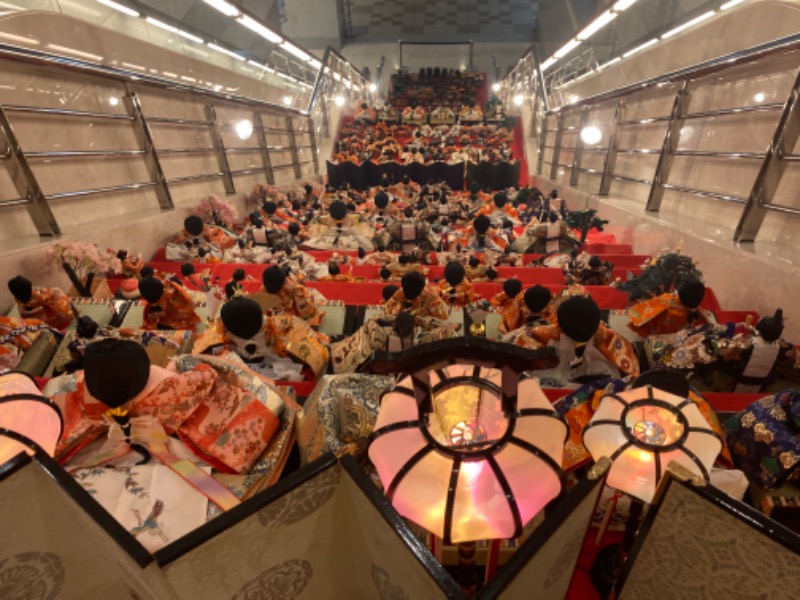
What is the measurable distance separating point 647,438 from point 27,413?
4.98 ft

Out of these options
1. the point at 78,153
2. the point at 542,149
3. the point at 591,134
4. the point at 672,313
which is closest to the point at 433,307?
the point at 672,313

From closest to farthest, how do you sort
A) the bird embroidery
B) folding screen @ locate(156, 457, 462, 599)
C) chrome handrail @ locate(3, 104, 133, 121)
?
1. folding screen @ locate(156, 457, 462, 599)
2. the bird embroidery
3. chrome handrail @ locate(3, 104, 133, 121)

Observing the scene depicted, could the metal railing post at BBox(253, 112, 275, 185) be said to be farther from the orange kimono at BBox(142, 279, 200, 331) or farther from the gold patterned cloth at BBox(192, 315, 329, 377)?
the gold patterned cloth at BBox(192, 315, 329, 377)

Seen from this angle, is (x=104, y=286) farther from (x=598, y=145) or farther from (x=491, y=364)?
(x=598, y=145)

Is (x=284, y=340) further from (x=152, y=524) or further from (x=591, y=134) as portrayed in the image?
(x=591, y=134)

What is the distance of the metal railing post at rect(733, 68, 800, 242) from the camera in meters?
2.24

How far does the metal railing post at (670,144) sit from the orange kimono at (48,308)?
4.42m

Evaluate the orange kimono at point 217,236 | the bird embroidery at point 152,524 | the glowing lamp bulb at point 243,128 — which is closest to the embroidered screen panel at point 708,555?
the bird embroidery at point 152,524

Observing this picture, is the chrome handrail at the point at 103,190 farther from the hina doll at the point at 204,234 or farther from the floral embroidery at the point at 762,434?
the floral embroidery at the point at 762,434

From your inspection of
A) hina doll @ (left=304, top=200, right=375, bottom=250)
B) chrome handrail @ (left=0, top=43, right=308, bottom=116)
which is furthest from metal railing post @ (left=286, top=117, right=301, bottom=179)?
hina doll @ (left=304, top=200, right=375, bottom=250)

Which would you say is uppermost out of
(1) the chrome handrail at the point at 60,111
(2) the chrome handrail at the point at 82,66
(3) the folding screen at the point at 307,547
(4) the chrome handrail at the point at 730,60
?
(2) the chrome handrail at the point at 82,66

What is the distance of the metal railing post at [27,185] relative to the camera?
254 cm

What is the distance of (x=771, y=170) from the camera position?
2.38m

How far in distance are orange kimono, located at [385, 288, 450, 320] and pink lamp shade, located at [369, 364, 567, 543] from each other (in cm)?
162
